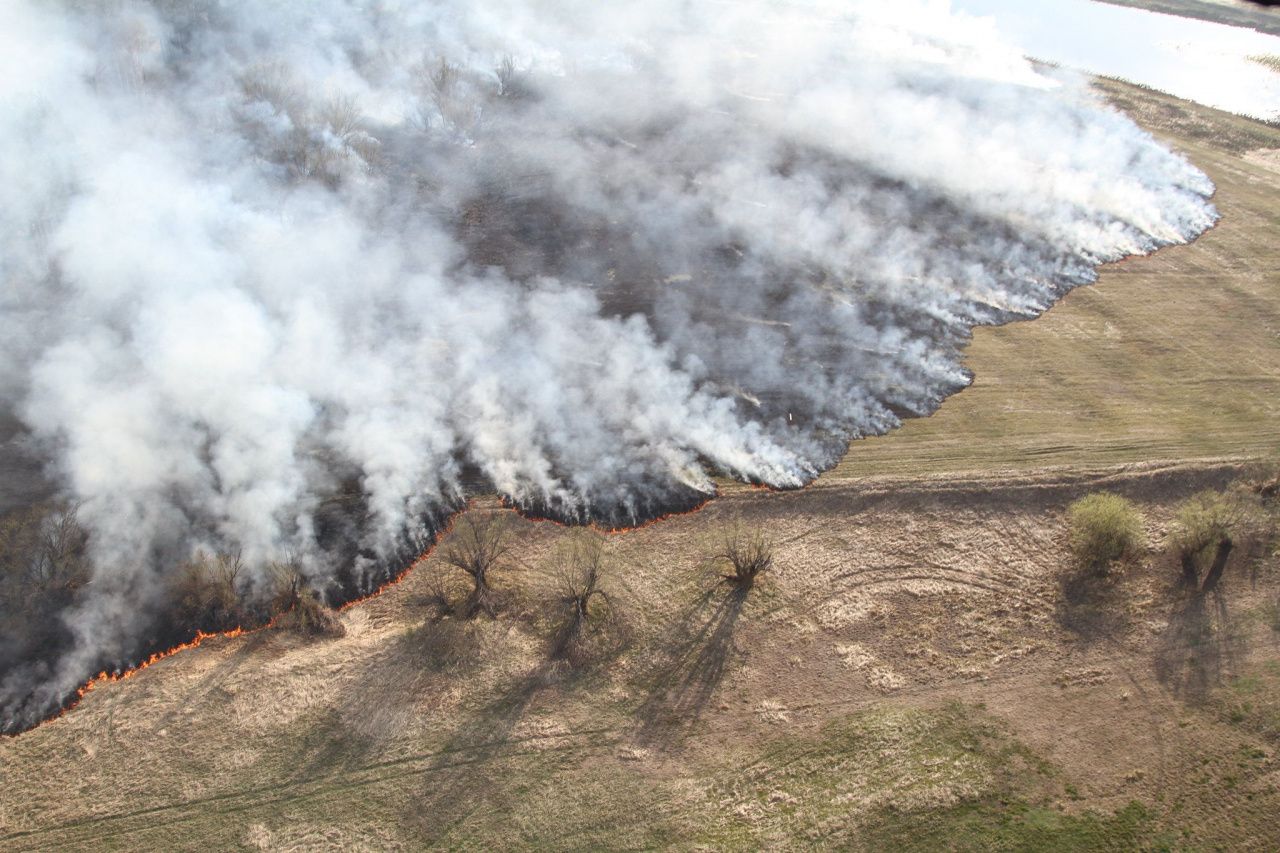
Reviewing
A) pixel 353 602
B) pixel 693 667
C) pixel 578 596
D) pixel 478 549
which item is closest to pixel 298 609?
pixel 353 602

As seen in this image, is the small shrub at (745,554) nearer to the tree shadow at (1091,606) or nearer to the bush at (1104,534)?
the tree shadow at (1091,606)

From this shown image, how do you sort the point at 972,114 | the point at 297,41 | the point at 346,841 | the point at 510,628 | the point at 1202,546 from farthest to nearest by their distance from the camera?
1. the point at 972,114
2. the point at 297,41
3. the point at 1202,546
4. the point at 510,628
5. the point at 346,841

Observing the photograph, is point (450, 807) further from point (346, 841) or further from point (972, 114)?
point (972, 114)

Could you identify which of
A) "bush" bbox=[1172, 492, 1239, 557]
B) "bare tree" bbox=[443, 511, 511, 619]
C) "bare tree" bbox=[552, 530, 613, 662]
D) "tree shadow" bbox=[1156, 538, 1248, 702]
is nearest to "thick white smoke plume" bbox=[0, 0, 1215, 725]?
"bare tree" bbox=[443, 511, 511, 619]

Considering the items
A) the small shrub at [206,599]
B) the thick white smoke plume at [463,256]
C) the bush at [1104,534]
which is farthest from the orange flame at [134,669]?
the bush at [1104,534]

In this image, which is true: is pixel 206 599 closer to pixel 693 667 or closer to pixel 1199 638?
pixel 693 667

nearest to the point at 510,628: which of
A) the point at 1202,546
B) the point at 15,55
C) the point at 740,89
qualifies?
the point at 1202,546
